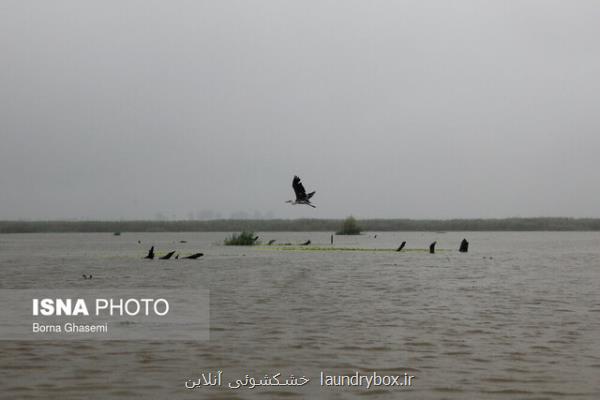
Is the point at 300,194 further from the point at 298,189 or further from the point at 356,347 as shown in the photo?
the point at 356,347

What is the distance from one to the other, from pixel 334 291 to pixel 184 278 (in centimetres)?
804

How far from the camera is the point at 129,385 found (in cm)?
1013

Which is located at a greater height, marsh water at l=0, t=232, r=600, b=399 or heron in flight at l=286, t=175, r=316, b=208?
heron in flight at l=286, t=175, r=316, b=208

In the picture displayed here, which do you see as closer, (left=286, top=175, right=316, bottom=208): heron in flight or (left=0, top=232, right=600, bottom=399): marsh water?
(left=0, top=232, right=600, bottom=399): marsh water

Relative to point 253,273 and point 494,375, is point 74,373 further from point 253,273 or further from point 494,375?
point 253,273

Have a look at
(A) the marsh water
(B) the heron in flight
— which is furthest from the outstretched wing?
(A) the marsh water

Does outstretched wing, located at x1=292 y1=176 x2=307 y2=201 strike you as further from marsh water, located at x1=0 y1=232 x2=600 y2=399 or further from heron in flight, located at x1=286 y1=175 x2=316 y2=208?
marsh water, located at x1=0 y1=232 x2=600 y2=399

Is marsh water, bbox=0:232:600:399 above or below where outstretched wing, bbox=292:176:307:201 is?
below

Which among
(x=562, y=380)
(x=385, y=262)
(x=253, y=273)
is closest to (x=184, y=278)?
(x=253, y=273)

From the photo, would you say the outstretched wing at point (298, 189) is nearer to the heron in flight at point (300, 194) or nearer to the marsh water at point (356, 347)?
the heron in flight at point (300, 194)

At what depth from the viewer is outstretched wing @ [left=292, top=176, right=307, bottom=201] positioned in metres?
34.7

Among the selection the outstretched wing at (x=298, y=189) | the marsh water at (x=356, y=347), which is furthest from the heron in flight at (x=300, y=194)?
the marsh water at (x=356, y=347)

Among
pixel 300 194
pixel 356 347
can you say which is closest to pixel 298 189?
pixel 300 194

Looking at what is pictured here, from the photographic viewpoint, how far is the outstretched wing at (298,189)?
3472 cm
